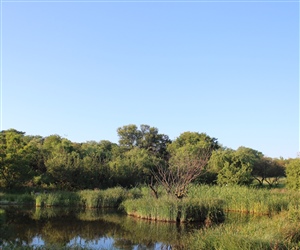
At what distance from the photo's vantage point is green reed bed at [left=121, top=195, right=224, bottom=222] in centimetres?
1691

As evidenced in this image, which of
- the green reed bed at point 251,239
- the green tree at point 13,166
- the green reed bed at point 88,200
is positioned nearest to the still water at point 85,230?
the green reed bed at point 88,200

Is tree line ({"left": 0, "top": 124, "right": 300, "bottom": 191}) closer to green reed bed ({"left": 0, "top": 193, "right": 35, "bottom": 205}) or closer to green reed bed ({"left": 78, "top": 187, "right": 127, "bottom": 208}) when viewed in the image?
green reed bed ({"left": 0, "top": 193, "right": 35, "bottom": 205})

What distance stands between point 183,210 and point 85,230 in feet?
15.4

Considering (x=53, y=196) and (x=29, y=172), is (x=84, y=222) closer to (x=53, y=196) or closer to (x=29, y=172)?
(x=53, y=196)

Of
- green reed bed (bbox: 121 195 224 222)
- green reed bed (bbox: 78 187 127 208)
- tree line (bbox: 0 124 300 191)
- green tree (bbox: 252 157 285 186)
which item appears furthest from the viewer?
green tree (bbox: 252 157 285 186)

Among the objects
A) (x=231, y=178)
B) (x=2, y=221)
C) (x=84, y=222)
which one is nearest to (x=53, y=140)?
(x=231, y=178)

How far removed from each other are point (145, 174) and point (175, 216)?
15.8m

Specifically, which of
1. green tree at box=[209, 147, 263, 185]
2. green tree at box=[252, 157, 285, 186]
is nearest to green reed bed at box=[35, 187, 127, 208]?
green tree at box=[209, 147, 263, 185]

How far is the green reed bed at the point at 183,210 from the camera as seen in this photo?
1691 cm

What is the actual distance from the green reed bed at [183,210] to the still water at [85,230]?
20.2 inches

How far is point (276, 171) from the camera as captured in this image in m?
42.6

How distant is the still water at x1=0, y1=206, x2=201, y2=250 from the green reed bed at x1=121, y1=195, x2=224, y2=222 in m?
0.51

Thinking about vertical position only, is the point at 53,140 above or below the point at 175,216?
above

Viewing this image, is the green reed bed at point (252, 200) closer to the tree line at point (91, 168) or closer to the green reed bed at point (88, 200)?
the tree line at point (91, 168)
